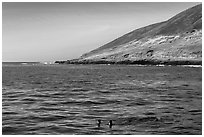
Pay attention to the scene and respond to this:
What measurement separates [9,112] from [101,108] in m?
8.77

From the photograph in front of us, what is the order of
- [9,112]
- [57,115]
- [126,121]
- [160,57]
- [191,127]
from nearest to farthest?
[191,127] < [126,121] < [57,115] < [9,112] < [160,57]

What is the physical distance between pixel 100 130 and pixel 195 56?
173 meters

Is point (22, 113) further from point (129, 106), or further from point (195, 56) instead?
point (195, 56)

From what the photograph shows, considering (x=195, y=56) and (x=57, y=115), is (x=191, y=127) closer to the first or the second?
(x=57, y=115)

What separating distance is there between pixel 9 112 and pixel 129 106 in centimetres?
1198

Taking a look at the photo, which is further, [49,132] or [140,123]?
[140,123]

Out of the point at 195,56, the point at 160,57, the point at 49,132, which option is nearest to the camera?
the point at 49,132

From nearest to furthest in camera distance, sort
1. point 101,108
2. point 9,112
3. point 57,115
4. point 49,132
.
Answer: point 49,132 < point 57,115 < point 9,112 < point 101,108

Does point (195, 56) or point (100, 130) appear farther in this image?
point (195, 56)

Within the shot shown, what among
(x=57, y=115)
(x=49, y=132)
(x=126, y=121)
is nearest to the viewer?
(x=49, y=132)

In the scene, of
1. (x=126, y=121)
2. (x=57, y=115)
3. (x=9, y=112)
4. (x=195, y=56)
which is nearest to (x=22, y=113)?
(x=9, y=112)

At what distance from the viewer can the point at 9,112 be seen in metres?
28.0

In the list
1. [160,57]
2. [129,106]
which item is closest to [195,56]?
[160,57]

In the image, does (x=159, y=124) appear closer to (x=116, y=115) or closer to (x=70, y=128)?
(x=116, y=115)
